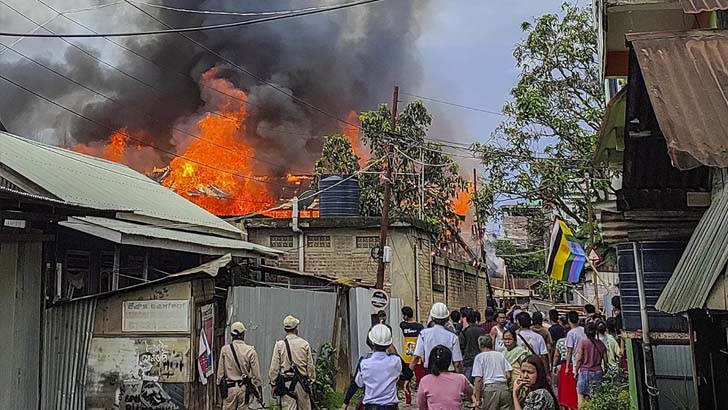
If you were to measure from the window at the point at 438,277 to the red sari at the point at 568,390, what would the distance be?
12.2 meters

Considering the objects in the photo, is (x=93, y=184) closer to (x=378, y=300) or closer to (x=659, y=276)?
(x=378, y=300)

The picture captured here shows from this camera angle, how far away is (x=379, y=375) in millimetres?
7590

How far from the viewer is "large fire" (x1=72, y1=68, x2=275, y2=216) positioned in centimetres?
2775

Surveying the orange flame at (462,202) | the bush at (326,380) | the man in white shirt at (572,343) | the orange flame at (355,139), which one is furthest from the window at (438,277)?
the man in white shirt at (572,343)

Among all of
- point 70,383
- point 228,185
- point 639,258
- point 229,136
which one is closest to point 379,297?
point 70,383

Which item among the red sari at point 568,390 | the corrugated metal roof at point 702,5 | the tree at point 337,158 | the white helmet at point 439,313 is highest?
the tree at point 337,158

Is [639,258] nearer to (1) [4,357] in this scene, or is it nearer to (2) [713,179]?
(2) [713,179]

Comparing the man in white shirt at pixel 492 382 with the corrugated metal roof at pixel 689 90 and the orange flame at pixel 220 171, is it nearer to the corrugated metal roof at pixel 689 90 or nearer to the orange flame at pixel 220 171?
the corrugated metal roof at pixel 689 90

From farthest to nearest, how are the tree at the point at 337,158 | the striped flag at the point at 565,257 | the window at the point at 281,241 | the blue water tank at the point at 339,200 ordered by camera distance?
1. the tree at the point at 337,158
2. the blue water tank at the point at 339,200
3. the window at the point at 281,241
4. the striped flag at the point at 565,257

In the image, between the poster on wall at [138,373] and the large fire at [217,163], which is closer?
the poster on wall at [138,373]

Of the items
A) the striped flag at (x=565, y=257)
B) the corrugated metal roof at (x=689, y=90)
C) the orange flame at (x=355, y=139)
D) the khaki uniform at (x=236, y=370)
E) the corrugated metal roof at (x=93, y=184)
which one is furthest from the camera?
the orange flame at (x=355, y=139)

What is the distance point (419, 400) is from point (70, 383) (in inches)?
210

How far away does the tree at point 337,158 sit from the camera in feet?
94.5

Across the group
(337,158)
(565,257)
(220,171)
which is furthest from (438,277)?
(220,171)
